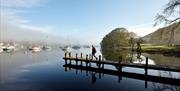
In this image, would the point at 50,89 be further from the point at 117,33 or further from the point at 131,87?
the point at 117,33

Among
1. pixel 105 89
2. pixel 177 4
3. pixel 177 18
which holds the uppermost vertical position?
pixel 177 4

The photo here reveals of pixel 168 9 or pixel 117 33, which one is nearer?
pixel 168 9

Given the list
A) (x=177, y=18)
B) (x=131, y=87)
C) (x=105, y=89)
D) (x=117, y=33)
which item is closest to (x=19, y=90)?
(x=105, y=89)

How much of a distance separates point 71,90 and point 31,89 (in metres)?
4.09

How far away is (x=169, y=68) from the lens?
27.8 metres

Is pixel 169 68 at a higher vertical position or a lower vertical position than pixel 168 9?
lower

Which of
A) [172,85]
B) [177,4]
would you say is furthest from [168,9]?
[172,85]

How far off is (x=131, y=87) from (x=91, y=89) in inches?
169

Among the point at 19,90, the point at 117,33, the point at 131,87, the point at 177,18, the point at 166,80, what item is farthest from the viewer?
the point at 117,33

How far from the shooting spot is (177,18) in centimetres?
3956

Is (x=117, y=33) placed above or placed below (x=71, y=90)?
above

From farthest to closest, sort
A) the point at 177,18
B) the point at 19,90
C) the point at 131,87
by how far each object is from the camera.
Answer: the point at 177,18 < the point at 131,87 < the point at 19,90

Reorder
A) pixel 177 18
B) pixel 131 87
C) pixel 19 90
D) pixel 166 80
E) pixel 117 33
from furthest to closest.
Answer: pixel 117 33 → pixel 177 18 → pixel 166 80 → pixel 131 87 → pixel 19 90

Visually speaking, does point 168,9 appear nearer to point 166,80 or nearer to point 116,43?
point 166,80
